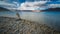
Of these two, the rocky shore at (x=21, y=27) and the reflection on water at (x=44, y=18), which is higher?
the reflection on water at (x=44, y=18)

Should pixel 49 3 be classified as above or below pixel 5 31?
above

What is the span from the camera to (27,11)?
3.24 ft

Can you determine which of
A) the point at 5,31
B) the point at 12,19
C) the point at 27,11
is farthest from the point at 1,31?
the point at 27,11

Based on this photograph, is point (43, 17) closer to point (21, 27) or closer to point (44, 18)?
point (44, 18)

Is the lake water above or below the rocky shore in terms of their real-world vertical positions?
above

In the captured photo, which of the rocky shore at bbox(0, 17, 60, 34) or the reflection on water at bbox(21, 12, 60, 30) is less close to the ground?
the reflection on water at bbox(21, 12, 60, 30)

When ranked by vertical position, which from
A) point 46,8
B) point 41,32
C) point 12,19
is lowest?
point 41,32

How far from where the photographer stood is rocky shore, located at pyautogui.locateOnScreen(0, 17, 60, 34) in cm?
99

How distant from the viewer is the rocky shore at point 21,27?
3.26ft

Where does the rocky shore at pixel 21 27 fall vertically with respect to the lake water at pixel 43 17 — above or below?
below

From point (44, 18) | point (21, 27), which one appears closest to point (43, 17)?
point (44, 18)

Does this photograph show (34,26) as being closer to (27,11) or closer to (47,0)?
(27,11)

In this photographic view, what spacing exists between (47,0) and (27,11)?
0.73 feet

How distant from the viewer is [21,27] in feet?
3.31
